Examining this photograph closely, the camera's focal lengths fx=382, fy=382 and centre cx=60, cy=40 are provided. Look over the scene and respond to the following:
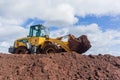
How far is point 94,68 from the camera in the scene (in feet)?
70.2

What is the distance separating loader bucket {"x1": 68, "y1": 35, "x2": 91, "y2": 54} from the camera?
24.7 metres

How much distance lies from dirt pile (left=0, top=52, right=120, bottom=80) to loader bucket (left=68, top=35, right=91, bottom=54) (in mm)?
1653

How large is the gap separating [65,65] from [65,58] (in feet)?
2.87

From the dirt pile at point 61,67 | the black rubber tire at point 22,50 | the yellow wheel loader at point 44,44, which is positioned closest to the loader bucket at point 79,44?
the yellow wheel loader at point 44,44

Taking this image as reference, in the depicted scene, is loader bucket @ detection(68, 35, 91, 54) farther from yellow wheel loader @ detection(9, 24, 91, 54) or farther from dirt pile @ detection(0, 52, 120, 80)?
dirt pile @ detection(0, 52, 120, 80)

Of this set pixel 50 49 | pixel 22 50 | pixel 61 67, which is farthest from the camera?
pixel 22 50

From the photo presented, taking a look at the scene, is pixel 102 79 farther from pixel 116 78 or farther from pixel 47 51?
pixel 47 51

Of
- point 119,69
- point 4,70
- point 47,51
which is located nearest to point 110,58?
point 119,69

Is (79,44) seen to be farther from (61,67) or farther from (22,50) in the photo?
(22,50)

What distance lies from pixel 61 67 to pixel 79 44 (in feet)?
12.2

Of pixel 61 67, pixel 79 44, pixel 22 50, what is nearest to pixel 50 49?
pixel 79 44

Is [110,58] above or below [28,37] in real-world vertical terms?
below

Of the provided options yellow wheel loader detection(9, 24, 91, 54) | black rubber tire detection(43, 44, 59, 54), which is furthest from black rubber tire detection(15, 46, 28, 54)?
black rubber tire detection(43, 44, 59, 54)

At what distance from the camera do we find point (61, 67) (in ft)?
70.4
